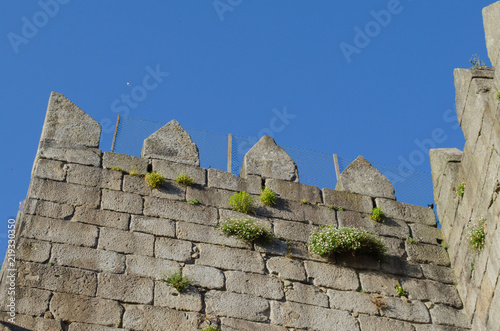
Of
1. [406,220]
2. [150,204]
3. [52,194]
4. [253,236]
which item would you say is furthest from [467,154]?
[52,194]

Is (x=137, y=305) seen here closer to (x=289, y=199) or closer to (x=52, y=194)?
(x=52, y=194)

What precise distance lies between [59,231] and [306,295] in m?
2.84

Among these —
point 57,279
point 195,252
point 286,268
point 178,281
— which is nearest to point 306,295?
point 286,268

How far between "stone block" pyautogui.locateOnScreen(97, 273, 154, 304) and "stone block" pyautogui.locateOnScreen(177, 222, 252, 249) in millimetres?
884

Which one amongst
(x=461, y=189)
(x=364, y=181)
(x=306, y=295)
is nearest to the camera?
(x=306, y=295)

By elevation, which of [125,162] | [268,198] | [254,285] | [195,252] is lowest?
[254,285]

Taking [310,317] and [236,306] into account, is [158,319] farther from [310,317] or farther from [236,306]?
[310,317]

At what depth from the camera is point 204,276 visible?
26.6 ft

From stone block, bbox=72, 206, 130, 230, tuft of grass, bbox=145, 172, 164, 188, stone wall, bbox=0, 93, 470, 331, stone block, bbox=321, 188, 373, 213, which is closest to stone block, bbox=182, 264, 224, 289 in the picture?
stone wall, bbox=0, 93, 470, 331

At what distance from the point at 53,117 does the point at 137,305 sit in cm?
315

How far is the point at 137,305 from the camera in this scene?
24.8ft

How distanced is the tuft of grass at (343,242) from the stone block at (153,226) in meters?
1.71

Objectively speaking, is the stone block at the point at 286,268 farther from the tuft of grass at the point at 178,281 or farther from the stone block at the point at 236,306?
the tuft of grass at the point at 178,281

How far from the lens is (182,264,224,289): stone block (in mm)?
8023
